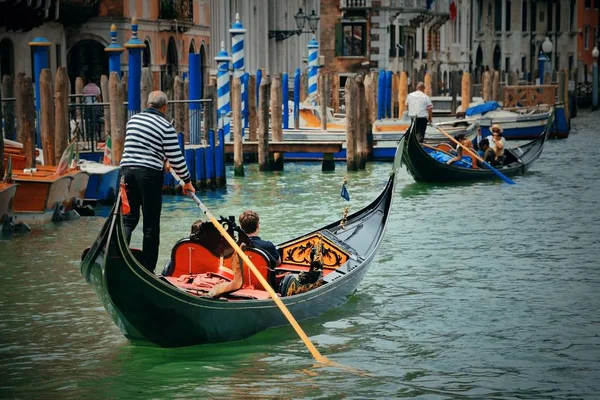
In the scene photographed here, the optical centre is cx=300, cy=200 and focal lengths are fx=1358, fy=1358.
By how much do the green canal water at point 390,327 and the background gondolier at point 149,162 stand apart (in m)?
0.57

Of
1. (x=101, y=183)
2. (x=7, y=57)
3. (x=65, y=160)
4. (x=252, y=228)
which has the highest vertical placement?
(x=7, y=57)

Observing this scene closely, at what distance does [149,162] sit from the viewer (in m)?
6.77

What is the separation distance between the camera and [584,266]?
902cm

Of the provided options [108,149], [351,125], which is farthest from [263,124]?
[108,149]

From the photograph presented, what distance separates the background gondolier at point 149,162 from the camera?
678 centimetres

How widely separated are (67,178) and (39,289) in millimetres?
2739

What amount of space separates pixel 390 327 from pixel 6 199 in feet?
12.2

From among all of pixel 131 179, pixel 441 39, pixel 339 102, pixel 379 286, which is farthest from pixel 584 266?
pixel 441 39

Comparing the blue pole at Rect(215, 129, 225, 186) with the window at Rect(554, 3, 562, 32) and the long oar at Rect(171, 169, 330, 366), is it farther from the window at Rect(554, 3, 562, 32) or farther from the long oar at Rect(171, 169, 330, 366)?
the window at Rect(554, 3, 562, 32)

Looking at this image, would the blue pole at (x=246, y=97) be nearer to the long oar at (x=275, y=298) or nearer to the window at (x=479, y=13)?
the long oar at (x=275, y=298)

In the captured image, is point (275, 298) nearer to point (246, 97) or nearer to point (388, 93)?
point (246, 97)

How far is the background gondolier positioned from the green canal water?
1.86ft

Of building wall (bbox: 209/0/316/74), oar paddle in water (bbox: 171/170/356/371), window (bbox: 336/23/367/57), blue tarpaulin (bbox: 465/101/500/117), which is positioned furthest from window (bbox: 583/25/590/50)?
oar paddle in water (bbox: 171/170/356/371)

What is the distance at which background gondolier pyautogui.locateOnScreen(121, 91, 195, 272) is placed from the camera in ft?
22.2
